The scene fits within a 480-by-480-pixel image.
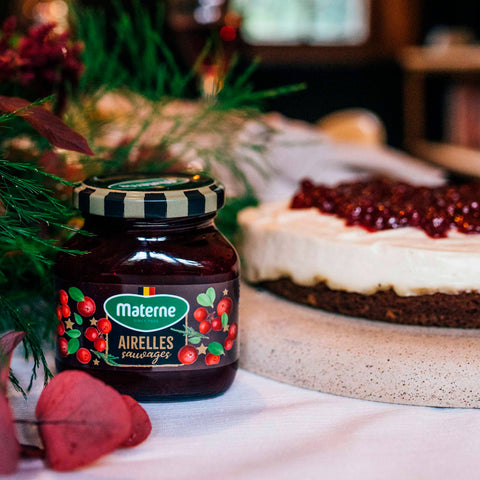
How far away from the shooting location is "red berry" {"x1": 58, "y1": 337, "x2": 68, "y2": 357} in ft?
1.72

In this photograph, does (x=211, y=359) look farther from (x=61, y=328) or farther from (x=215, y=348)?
(x=61, y=328)

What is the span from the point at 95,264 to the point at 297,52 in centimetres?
236

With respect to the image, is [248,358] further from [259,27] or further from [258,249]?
[259,27]

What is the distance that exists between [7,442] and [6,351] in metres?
0.07

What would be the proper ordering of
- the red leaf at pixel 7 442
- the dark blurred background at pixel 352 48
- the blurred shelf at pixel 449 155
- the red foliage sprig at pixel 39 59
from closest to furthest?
the red leaf at pixel 7 442, the red foliage sprig at pixel 39 59, the blurred shelf at pixel 449 155, the dark blurred background at pixel 352 48

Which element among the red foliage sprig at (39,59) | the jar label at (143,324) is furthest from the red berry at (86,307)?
the red foliage sprig at (39,59)

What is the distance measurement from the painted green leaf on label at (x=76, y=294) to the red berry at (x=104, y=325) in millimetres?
23

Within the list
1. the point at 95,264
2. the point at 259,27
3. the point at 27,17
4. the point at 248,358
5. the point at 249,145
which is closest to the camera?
the point at 95,264

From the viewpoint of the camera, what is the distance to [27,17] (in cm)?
134

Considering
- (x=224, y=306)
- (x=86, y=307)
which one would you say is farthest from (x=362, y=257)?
(x=86, y=307)

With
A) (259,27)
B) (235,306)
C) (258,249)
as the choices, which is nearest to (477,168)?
(259,27)

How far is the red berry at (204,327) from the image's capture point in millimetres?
510

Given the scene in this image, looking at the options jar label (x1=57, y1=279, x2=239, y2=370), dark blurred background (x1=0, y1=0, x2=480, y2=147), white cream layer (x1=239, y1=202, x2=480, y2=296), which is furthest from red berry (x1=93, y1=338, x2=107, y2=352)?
dark blurred background (x1=0, y1=0, x2=480, y2=147)

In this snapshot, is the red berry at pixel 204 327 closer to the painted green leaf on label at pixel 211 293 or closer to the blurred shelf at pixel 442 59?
the painted green leaf on label at pixel 211 293
